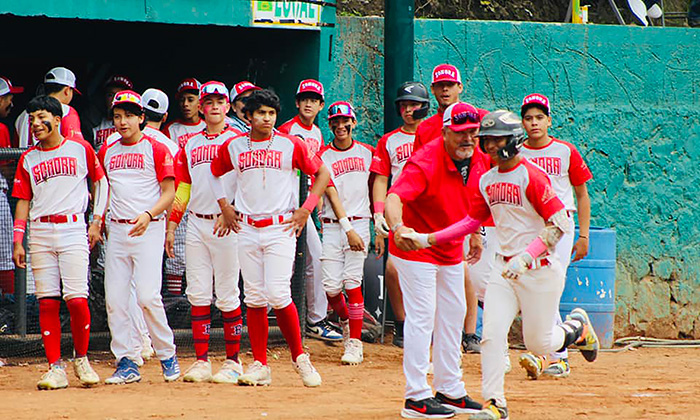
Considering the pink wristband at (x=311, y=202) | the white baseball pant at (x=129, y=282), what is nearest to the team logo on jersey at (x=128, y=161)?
the white baseball pant at (x=129, y=282)

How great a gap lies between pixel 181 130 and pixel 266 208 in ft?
7.98

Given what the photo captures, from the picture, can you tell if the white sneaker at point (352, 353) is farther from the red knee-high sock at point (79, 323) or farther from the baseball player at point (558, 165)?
the red knee-high sock at point (79, 323)

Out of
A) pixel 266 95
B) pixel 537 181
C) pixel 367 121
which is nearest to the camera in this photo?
pixel 537 181

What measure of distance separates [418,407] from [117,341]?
2511 mm

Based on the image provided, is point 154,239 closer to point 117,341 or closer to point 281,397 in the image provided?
point 117,341

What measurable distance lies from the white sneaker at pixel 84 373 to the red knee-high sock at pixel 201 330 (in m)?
0.77

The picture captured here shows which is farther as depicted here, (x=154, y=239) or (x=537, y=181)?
(x=154, y=239)

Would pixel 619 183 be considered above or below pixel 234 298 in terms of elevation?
above

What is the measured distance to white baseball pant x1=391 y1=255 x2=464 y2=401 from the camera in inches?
244

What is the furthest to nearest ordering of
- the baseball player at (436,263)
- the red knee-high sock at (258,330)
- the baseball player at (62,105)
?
the baseball player at (62,105) < the red knee-high sock at (258,330) < the baseball player at (436,263)

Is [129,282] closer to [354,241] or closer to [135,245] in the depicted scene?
[135,245]

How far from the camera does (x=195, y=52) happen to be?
11.4m

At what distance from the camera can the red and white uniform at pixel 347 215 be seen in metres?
9.15

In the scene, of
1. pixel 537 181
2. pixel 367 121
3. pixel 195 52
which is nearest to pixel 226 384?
pixel 537 181
